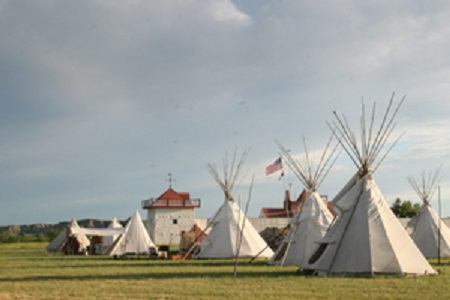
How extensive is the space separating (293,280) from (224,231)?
11545 millimetres

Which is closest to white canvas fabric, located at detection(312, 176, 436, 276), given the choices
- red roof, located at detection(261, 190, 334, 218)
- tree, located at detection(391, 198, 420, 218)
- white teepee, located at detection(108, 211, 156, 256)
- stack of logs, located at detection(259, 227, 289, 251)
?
stack of logs, located at detection(259, 227, 289, 251)

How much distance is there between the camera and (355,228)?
14.5 m

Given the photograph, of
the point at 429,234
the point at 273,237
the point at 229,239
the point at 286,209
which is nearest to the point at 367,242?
the point at 229,239

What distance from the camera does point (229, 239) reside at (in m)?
24.1

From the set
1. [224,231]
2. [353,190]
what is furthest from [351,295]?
[224,231]

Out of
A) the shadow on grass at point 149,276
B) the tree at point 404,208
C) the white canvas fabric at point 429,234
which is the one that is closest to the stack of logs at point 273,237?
the white canvas fabric at point 429,234

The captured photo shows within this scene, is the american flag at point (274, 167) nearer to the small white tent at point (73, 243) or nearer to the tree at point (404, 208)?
the small white tent at point (73, 243)

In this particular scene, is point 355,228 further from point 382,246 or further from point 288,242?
point 288,242

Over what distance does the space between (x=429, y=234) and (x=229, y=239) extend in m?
7.96

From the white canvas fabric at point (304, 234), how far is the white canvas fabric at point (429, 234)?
24.5ft

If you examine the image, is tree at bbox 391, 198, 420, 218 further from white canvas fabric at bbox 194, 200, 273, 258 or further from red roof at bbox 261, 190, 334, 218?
white canvas fabric at bbox 194, 200, 273, 258

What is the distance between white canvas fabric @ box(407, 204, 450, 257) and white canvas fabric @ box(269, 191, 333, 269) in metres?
7.46

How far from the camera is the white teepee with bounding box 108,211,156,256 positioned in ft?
96.9

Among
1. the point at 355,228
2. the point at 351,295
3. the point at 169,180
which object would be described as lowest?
the point at 351,295
